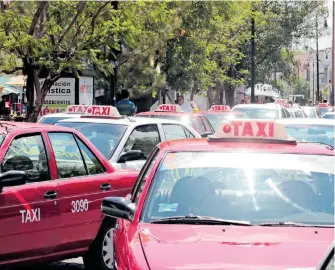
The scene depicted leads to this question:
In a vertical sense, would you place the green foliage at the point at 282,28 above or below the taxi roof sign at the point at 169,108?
above

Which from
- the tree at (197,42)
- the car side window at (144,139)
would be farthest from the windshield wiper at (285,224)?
the tree at (197,42)

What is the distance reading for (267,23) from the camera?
158 feet

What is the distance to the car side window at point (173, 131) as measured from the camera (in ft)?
40.3

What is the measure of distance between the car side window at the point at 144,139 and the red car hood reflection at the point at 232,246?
20.1 ft

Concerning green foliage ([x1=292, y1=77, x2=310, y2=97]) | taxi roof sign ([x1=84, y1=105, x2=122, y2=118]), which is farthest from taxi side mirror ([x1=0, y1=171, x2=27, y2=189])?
green foliage ([x1=292, y1=77, x2=310, y2=97])

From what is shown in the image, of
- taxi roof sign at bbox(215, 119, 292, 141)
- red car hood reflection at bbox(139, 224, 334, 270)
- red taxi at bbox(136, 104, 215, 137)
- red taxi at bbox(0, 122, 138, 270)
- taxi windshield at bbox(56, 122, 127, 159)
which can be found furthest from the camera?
red taxi at bbox(136, 104, 215, 137)

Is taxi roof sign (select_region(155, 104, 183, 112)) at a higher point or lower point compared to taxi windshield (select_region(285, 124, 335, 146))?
higher

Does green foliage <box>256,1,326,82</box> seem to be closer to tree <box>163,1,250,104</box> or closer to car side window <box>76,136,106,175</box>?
tree <box>163,1,250,104</box>

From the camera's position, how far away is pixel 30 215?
7.10 meters

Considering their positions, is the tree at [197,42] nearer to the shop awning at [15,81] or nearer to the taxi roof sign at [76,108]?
the shop awning at [15,81]

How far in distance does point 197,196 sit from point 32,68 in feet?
39.9

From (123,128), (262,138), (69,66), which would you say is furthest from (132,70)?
(262,138)

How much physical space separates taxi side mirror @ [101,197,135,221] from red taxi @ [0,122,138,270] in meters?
1.44

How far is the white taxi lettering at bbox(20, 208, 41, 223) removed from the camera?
7016 millimetres
